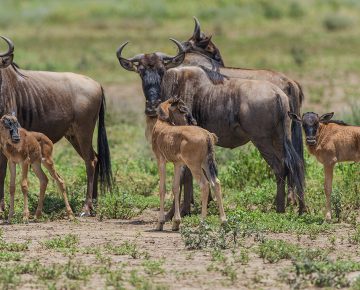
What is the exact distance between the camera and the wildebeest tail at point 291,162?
12.1 metres

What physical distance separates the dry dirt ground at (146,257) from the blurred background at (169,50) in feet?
4.43

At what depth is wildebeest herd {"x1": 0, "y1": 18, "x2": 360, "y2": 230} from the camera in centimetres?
1070

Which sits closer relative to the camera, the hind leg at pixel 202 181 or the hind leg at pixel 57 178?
the hind leg at pixel 202 181

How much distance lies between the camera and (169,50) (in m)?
28.8

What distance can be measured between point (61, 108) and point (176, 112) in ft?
7.07

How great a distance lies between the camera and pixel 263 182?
13.5 metres

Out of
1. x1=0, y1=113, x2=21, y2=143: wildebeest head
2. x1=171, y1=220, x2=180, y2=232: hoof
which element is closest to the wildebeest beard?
x1=0, y1=113, x2=21, y2=143: wildebeest head

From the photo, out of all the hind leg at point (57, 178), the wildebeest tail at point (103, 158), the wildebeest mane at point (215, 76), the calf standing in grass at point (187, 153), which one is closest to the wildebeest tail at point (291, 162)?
the wildebeest mane at point (215, 76)

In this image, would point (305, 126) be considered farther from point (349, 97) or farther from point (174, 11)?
point (174, 11)

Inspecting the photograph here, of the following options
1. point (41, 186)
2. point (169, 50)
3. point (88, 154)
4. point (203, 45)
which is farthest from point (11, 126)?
point (169, 50)

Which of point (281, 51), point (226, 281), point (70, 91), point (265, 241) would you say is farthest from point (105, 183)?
point (281, 51)

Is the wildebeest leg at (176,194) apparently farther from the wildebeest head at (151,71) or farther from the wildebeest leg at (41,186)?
the wildebeest leg at (41,186)

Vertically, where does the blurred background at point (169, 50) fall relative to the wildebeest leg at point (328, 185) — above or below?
below

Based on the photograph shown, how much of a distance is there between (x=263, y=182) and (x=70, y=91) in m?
Answer: 2.70
